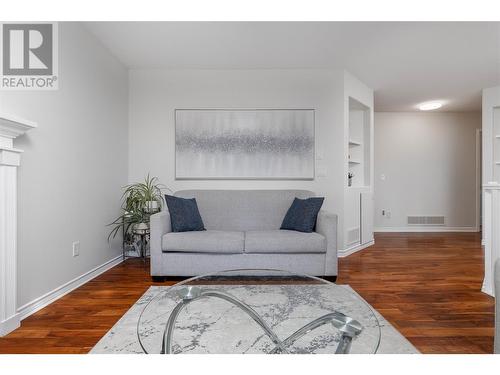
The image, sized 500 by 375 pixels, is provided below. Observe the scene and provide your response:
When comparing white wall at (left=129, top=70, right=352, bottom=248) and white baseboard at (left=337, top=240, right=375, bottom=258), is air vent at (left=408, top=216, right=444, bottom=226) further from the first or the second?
white wall at (left=129, top=70, right=352, bottom=248)

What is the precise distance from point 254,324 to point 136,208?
300 centimetres

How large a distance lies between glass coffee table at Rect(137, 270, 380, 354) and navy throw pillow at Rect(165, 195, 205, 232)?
171 centimetres

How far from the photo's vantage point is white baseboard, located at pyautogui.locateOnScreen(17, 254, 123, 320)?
2.31 meters

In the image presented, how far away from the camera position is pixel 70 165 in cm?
296

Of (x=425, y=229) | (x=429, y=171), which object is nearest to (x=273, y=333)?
(x=425, y=229)

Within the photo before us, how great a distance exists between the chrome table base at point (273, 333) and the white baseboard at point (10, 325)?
4.38 feet

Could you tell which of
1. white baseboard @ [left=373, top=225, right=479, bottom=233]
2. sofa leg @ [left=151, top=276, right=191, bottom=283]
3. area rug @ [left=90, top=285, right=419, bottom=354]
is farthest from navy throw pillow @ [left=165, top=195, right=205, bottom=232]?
white baseboard @ [left=373, top=225, right=479, bottom=233]

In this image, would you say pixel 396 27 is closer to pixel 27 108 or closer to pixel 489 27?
pixel 489 27

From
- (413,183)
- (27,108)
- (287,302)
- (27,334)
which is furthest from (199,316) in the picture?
(413,183)

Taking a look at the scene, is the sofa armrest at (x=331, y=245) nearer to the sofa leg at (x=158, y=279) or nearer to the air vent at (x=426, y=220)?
the sofa leg at (x=158, y=279)

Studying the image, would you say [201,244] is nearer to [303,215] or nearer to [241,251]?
[241,251]

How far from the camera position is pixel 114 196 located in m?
3.95
